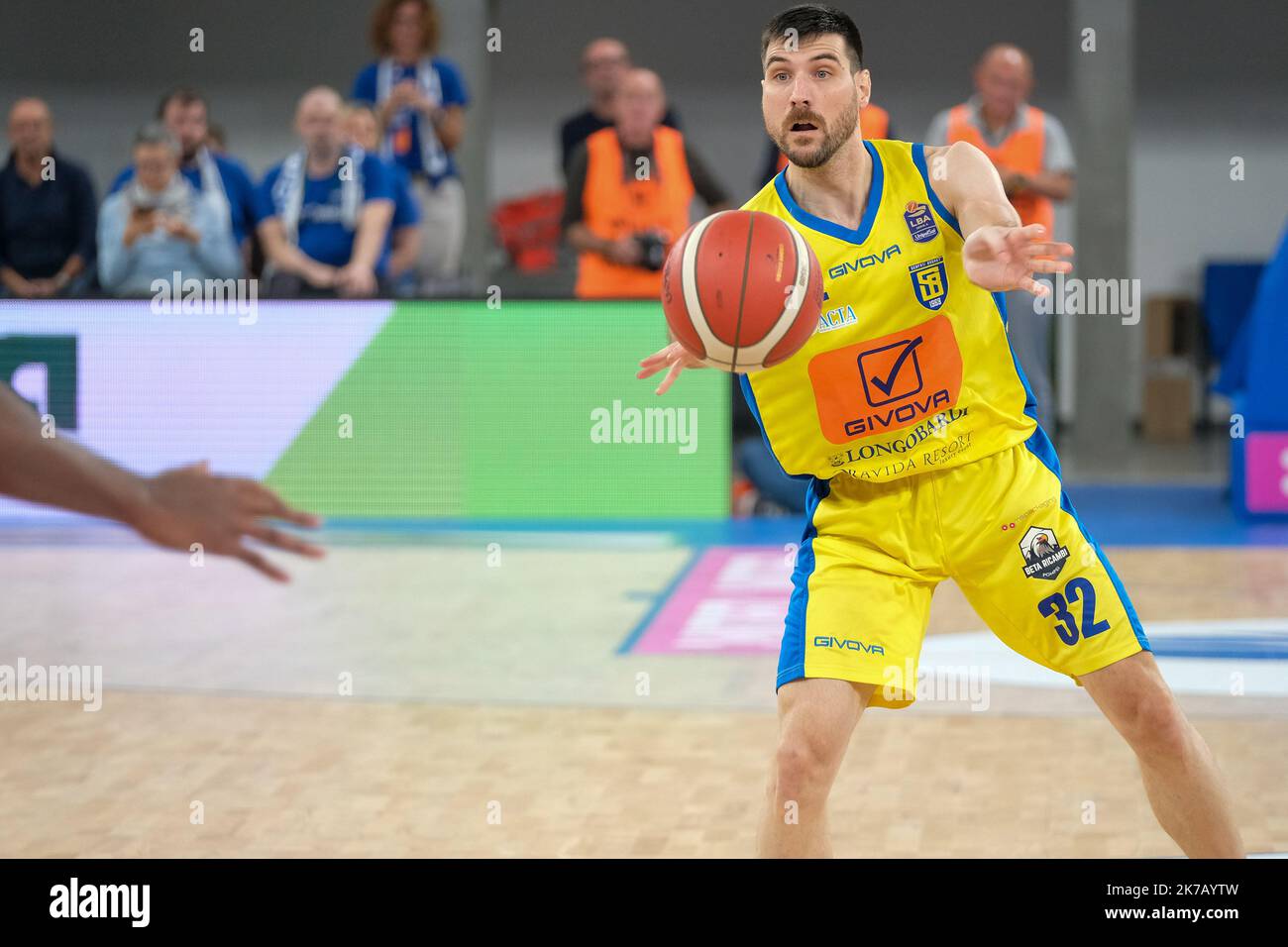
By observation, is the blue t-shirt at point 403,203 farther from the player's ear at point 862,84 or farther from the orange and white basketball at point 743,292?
the orange and white basketball at point 743,292

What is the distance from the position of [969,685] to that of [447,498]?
497 cm

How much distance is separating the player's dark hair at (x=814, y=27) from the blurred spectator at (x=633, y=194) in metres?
6.40

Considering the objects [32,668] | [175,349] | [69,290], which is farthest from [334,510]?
[32,668]

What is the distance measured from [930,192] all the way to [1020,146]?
665 cm

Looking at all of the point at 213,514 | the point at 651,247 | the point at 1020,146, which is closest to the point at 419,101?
the point at 651,247

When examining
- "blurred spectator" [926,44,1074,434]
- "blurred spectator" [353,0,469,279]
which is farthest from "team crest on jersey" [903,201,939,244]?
"blurred spectator" [353,0,469,279]

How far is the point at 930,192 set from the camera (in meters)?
4.00

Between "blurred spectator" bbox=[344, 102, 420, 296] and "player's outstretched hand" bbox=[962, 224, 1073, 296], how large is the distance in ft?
23.5

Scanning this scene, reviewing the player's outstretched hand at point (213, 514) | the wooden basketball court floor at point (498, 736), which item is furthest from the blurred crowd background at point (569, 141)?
the player's outstretched hand at point (213, 514)

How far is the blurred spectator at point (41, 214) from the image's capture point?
1124 cm

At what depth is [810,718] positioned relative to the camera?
3623 mm

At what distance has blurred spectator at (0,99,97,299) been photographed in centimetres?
1124

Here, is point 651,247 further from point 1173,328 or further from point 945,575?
point 1173,328
